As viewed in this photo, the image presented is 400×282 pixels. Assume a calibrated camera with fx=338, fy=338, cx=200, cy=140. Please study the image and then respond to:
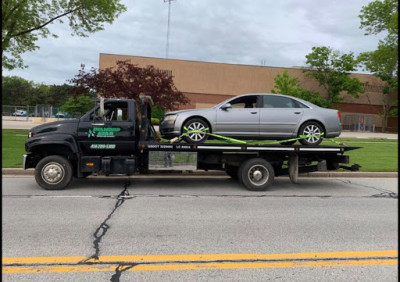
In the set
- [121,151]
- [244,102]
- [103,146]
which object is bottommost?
[121,151]

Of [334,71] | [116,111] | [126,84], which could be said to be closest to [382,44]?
[334,71]

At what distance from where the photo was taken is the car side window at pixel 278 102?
8.80 meters

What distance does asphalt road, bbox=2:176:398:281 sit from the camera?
3.56m

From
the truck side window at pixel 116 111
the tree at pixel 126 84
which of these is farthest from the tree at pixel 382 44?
the truck side window at pixel 116 111

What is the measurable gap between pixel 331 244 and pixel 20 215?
4.84m

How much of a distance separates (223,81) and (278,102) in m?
41.5

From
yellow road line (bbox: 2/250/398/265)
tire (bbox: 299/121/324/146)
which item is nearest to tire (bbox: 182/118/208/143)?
tire (bbox: 299/121/324/146)

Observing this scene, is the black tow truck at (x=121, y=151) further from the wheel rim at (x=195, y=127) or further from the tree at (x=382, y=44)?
the tree at (x=382, y=44)

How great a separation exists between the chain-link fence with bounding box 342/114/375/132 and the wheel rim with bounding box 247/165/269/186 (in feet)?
159

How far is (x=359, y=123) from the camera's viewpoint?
5147 cm

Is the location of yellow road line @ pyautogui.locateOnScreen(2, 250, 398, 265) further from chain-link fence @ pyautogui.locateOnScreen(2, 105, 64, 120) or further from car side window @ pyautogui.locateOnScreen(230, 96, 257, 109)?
chain-link fence @ pyautogui.locateOnScreen(2, 105, 64, 120)

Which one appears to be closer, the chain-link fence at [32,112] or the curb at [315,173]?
the curb at [315,173]

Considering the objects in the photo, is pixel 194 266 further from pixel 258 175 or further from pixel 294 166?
pixel 294 166

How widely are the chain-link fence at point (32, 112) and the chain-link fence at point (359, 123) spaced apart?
133ft
